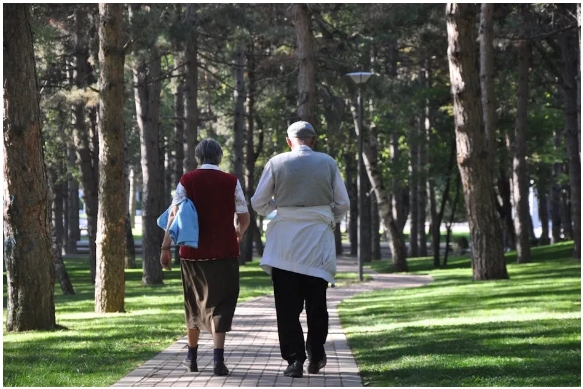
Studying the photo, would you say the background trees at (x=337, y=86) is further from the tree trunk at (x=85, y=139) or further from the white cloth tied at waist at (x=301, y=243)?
the white cloth tied at waist at (x=301, y=243)

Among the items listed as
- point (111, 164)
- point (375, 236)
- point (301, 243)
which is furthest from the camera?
point (375, 236)

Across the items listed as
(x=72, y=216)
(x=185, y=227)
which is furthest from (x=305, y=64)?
(x=72, y=216)

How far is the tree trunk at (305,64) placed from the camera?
28719mm

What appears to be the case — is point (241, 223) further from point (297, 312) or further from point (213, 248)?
point (297, 312)

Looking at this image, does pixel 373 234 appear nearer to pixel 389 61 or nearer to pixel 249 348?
pixel 389 61

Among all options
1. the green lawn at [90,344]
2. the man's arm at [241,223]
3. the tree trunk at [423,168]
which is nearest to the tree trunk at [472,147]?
the green lawn at [90,344]

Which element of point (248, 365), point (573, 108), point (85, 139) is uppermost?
point (573, 108)

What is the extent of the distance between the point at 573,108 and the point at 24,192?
84.5 ft

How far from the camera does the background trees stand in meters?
29.6

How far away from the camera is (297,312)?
30.8 ft

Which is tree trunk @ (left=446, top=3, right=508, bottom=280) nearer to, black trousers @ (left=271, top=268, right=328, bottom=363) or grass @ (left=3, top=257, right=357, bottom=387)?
grass @ (left=3, top=257, right=357, bottom=387)

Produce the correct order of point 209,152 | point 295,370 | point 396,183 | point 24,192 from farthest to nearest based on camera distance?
point 396,183 < point 24,192 < point 209,152 < point 295,370

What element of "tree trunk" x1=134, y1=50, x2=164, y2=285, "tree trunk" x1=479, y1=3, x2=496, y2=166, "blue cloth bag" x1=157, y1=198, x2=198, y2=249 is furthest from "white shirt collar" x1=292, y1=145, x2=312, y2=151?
"tree trunk" x1=134, y1=50, x2=164, y2=285

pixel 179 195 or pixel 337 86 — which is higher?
pixel 337 86
